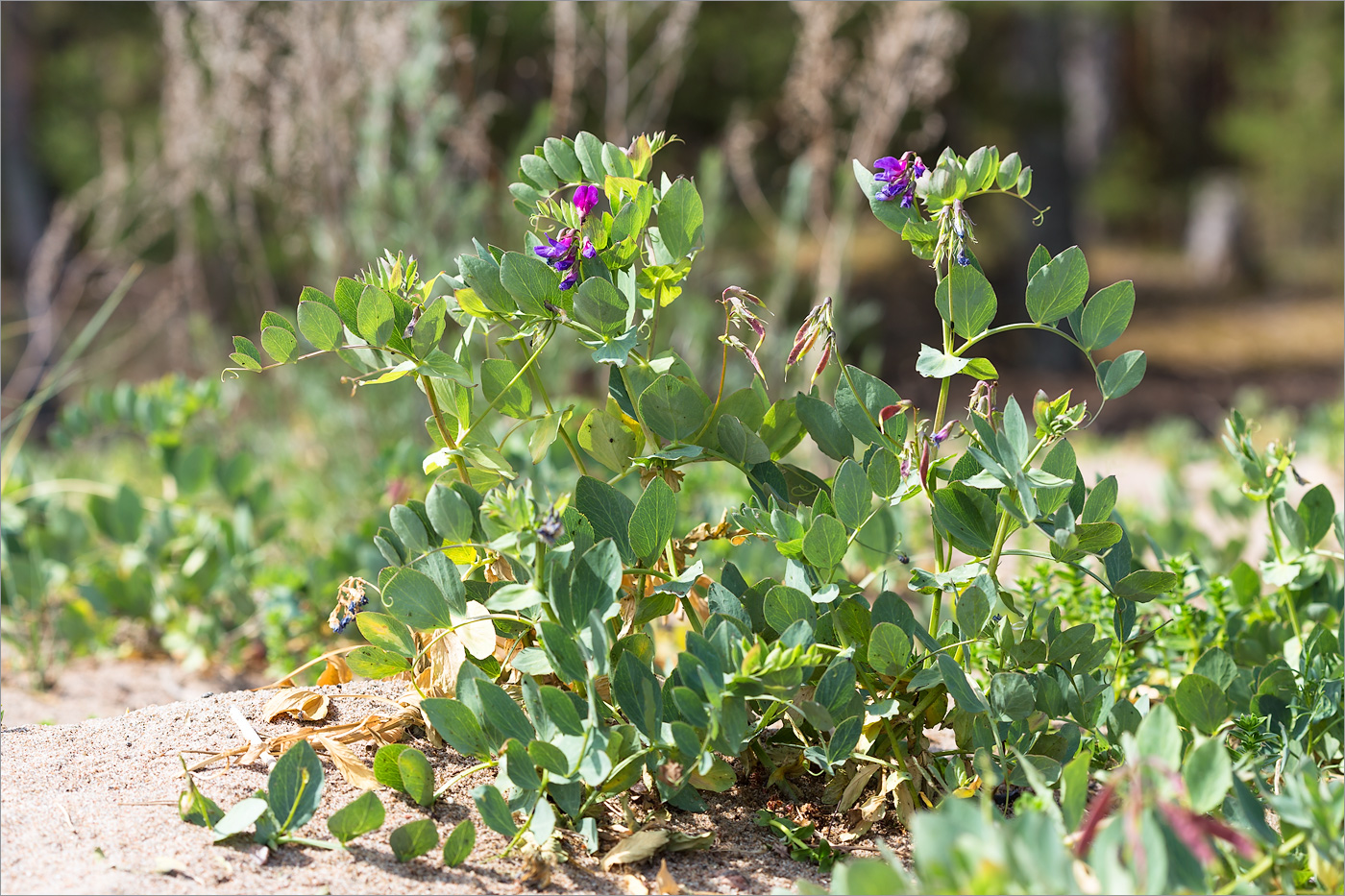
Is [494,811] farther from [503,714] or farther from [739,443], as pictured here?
[739,443]

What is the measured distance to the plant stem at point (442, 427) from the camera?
45.7 inches

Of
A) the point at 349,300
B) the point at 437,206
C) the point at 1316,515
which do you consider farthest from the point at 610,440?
the point at 437,206

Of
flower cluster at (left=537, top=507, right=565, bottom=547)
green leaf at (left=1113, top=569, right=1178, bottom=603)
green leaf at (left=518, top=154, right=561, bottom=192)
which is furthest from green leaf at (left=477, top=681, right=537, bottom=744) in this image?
green leaf at (left=1113, top=569, right=1178, bottom=603)

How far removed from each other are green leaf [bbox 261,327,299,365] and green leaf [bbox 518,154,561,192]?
31 cm

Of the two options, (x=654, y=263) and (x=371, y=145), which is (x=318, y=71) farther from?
(x=654, y=263)

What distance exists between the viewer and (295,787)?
1.02 m

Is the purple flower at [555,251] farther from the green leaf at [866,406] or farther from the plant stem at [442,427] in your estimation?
the green leaf at [866,406]

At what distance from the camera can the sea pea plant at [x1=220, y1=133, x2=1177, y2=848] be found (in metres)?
1.02

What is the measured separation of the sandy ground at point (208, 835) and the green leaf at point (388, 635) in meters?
0.13

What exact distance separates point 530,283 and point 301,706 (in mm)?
573

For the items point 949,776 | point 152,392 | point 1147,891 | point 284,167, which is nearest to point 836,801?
point 949,776

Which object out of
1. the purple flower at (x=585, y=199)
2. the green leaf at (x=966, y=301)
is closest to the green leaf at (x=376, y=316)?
the purple flower at (x=585, y=199)

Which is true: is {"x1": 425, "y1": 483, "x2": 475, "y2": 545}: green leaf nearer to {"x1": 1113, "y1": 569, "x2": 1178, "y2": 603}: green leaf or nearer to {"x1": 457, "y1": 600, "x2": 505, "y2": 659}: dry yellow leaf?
{"x1": 457, "y1": 600, "x2": 505, "y2": 659}: dry yellow leaf

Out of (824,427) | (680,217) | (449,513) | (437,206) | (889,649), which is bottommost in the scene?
(889,649)
